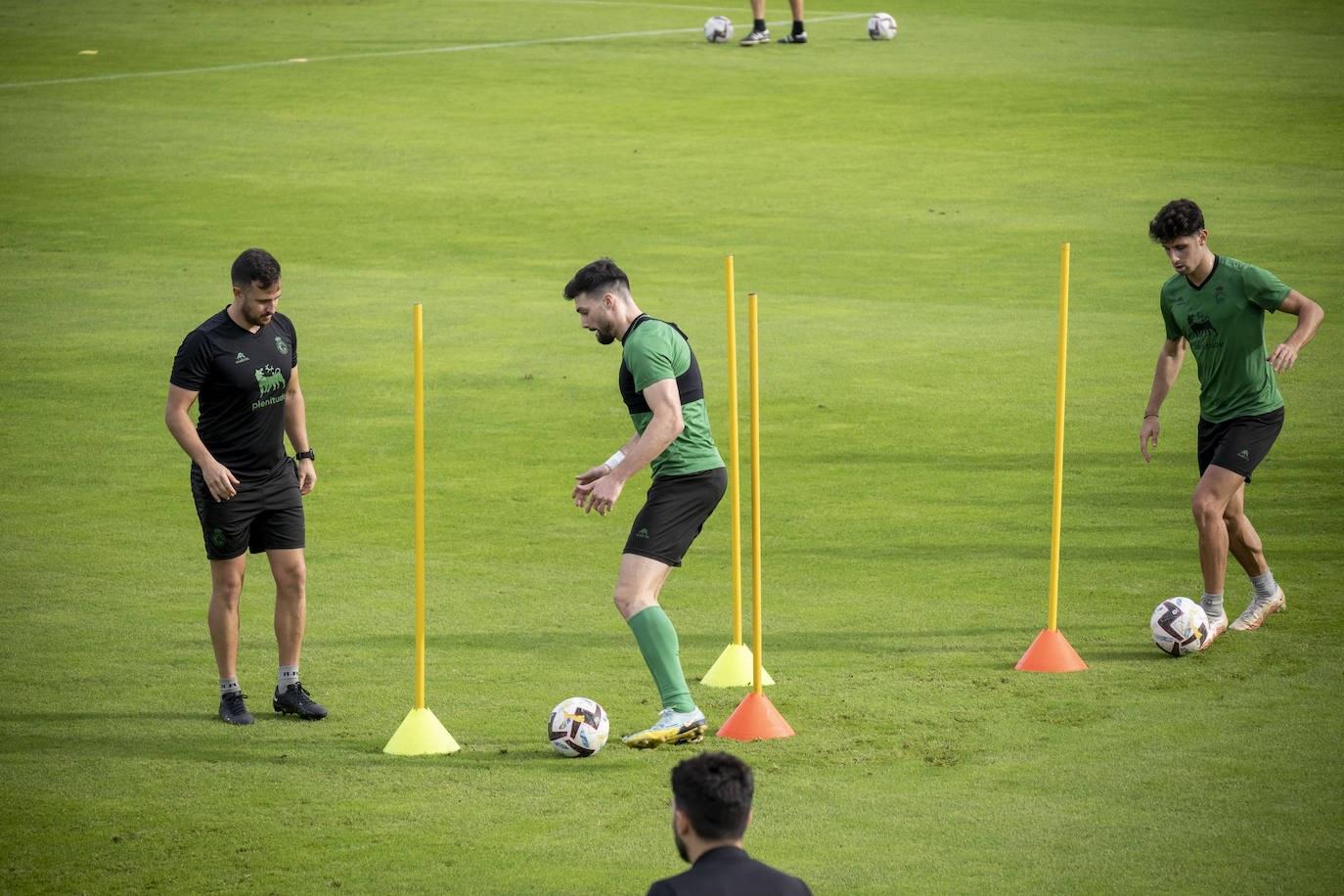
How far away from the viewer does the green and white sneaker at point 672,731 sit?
829 centimetres

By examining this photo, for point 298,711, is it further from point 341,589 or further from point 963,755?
point 963,755

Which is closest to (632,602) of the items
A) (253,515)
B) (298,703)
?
(298,703)

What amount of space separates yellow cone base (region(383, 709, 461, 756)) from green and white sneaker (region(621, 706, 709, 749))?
3.12ft

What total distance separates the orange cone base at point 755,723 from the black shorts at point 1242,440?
332cm

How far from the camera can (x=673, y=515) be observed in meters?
8.41

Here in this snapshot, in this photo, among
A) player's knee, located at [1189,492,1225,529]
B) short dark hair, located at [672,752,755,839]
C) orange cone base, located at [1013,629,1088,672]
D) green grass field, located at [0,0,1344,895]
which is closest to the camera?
short dark hair, located at [672,752,755,839]

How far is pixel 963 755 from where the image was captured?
8227 millimetres

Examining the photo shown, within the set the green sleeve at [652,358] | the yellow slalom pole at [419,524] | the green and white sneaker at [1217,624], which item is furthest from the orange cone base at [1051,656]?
the yellow slalom pole at [419,524]

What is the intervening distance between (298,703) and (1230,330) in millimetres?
5879

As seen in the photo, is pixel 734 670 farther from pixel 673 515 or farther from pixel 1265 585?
pixel 1265 585

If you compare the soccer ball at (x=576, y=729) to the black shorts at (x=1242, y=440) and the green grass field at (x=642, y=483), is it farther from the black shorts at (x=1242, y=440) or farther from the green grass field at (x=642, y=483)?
the black shorts at (x=1242, y=440)

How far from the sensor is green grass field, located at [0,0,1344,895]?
7.55 m

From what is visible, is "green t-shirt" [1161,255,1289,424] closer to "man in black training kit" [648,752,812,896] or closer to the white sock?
the white sock

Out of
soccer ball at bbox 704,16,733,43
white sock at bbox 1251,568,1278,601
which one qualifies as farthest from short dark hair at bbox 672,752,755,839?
soccer ball at bbox 704,16,733,43
